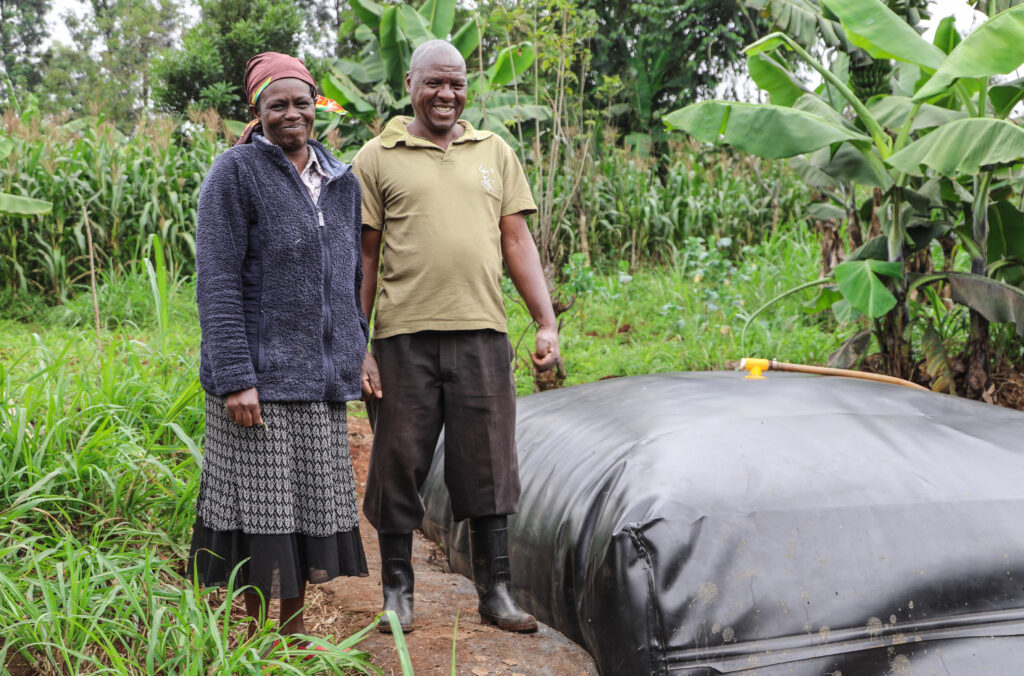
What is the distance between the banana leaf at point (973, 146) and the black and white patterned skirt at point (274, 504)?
8.00 feet

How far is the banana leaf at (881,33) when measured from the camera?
138 inches

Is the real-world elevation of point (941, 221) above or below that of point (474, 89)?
below

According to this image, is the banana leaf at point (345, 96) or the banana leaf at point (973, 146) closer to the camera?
the banana leaf at point (973, 146)

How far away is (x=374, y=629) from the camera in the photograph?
226cm

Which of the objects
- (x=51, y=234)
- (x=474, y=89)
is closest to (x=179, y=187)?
(x=51, y=234)

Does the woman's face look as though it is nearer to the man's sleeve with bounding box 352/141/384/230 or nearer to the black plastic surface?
the man's sleeve with bounding box 352/141/384/230

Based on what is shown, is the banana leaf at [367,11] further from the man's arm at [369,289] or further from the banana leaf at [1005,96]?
the man's arm at [369,289]

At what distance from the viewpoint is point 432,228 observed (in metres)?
2.24

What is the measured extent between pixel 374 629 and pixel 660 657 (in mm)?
888

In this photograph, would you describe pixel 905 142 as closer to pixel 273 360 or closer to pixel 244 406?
pixel 273 360

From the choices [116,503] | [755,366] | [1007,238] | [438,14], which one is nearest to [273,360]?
[116,503]

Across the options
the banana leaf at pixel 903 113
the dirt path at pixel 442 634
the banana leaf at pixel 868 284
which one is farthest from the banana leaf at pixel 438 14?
the dirt path at pixel 442 634

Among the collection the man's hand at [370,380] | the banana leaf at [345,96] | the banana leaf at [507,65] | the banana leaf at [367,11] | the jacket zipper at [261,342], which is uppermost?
the banana leaf at [367,11]

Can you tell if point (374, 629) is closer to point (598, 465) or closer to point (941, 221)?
point (598, 465)
